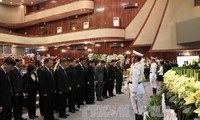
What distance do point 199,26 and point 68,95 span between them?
1105cm

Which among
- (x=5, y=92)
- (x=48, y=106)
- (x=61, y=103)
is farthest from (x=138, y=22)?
(x=5, y=92)

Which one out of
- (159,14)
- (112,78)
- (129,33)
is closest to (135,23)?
(129,33)

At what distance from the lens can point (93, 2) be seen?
837 inches

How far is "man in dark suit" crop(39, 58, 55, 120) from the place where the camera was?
17.9 feet

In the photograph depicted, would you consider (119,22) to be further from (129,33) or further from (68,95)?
(68,95)

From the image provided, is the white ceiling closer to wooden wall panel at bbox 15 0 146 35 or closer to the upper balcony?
the upper balcony

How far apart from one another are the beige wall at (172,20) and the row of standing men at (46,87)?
10.2m

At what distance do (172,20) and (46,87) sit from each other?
44.1ft

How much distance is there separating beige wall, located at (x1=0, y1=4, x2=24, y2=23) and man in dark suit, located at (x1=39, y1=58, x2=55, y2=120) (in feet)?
74.6

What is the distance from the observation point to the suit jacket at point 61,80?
19.5ft

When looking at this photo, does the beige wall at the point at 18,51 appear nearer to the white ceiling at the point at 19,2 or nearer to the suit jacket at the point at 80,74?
the white ceiling at the point at 19,2

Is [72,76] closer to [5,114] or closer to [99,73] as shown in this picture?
[99,73]

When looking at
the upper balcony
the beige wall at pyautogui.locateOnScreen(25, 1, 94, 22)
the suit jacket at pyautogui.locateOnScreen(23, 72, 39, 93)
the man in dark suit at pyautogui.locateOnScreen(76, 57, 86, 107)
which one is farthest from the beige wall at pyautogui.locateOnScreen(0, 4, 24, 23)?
the suit jacket at pyautogui.locateOnScreen(23, 72, 39, 93)

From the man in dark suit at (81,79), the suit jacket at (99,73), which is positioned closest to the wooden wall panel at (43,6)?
the suit jacket at (99,73)
